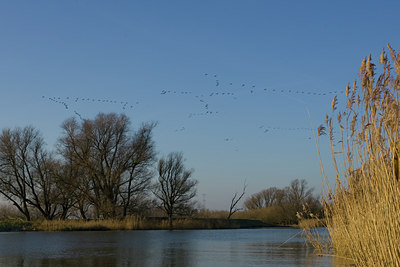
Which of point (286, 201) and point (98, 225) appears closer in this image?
point (98, 225)

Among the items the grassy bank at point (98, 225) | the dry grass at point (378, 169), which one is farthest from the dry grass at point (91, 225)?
the dry grass at point (378, 169)

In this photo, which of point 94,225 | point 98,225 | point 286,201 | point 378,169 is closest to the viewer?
point 378,169

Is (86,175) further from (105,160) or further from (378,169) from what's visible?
(378,169)

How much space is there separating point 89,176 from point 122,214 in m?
3.91

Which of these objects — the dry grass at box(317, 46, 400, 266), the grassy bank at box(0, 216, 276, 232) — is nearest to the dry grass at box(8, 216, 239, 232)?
the grassy bank at box(0, 216, 276, 232)

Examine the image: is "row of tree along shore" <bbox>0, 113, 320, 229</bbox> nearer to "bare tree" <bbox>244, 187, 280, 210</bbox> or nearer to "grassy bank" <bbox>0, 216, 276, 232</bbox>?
"grassy bank" <bbox>0, 216, 276, 232</bbox>

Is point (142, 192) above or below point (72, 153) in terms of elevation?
below

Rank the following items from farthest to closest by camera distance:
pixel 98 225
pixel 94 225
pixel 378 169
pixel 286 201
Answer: pixel 286 201 < pixel 98 225 < pixel 94 225 < pixel 378 169

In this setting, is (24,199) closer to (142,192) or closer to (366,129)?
(142,192)

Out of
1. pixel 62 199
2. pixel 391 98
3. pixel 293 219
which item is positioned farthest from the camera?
pixel 293 219

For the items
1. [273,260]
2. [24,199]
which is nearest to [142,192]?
[24,199]

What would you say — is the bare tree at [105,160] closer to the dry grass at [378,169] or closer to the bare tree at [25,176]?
the bare tree at [25,176]

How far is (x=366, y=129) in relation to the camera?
4.75 m

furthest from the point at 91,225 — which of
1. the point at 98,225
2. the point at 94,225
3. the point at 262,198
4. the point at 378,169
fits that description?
the point at 262,198
